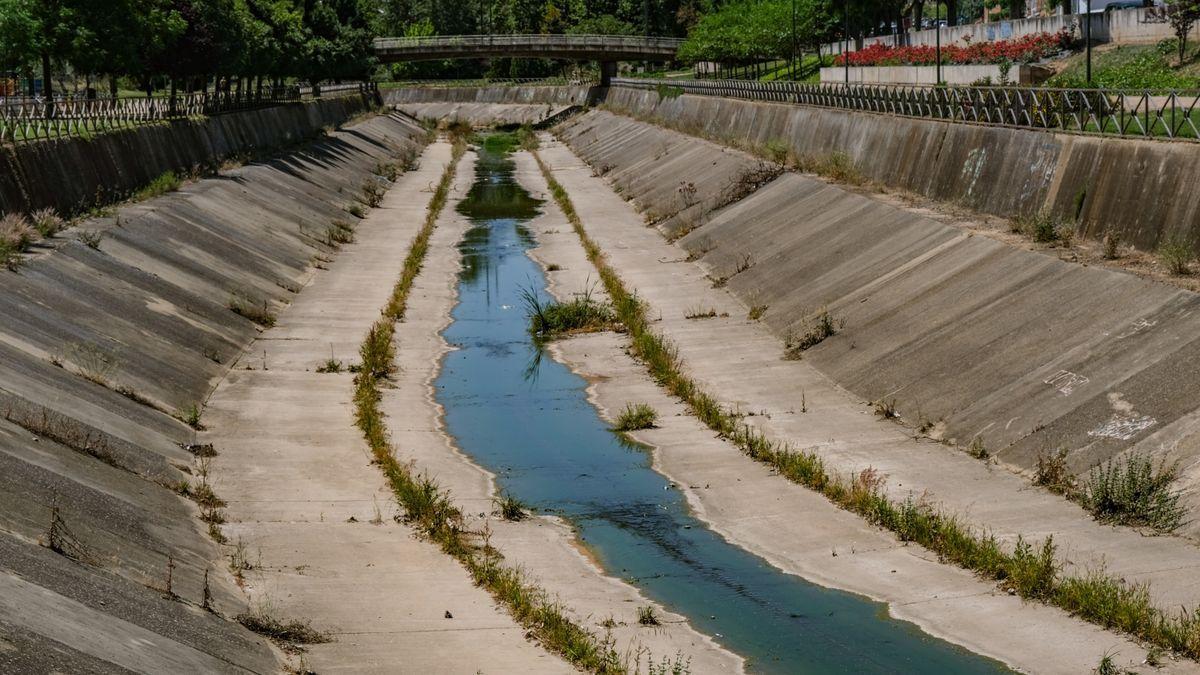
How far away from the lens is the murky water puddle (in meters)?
17.9

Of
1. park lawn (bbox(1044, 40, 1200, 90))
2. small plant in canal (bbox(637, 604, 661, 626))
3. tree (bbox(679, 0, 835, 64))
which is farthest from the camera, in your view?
A: tree (bbox(679, 0, 835, 64))

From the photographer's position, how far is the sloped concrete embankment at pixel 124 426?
1500 centimetres

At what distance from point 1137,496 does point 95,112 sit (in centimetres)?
4099

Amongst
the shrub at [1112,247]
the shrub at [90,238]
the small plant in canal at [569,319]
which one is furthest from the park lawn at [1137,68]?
the shrub at [90,238]

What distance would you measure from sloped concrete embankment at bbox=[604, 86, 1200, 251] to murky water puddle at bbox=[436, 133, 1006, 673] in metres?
11.2

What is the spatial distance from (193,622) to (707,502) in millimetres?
9777

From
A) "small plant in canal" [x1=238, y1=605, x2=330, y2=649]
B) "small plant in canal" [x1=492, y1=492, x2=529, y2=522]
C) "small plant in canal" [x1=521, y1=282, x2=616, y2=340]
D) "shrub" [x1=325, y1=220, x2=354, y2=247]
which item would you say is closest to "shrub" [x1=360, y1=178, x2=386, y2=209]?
"shrub" [x1=325, y1=220, x2=354, y2=247]

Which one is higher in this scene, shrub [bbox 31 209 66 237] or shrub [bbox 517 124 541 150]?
shrub [bbox 31 209 66 237]

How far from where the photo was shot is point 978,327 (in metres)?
29.4

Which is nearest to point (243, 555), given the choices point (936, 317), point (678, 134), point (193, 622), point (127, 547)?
point (127, 547)

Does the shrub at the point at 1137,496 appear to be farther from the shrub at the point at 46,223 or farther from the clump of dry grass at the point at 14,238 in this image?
the shrub at the point at 46,223

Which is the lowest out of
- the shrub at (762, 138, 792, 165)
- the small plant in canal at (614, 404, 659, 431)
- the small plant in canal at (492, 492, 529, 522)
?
the small plant in canal at (614, 404, 659, 431)

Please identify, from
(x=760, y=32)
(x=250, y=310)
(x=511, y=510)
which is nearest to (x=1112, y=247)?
(x=511, y=510)

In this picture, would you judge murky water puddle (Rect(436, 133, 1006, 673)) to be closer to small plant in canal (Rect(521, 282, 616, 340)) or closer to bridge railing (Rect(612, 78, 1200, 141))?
small plant in canal (Rect(521, 282, 616, 340))
